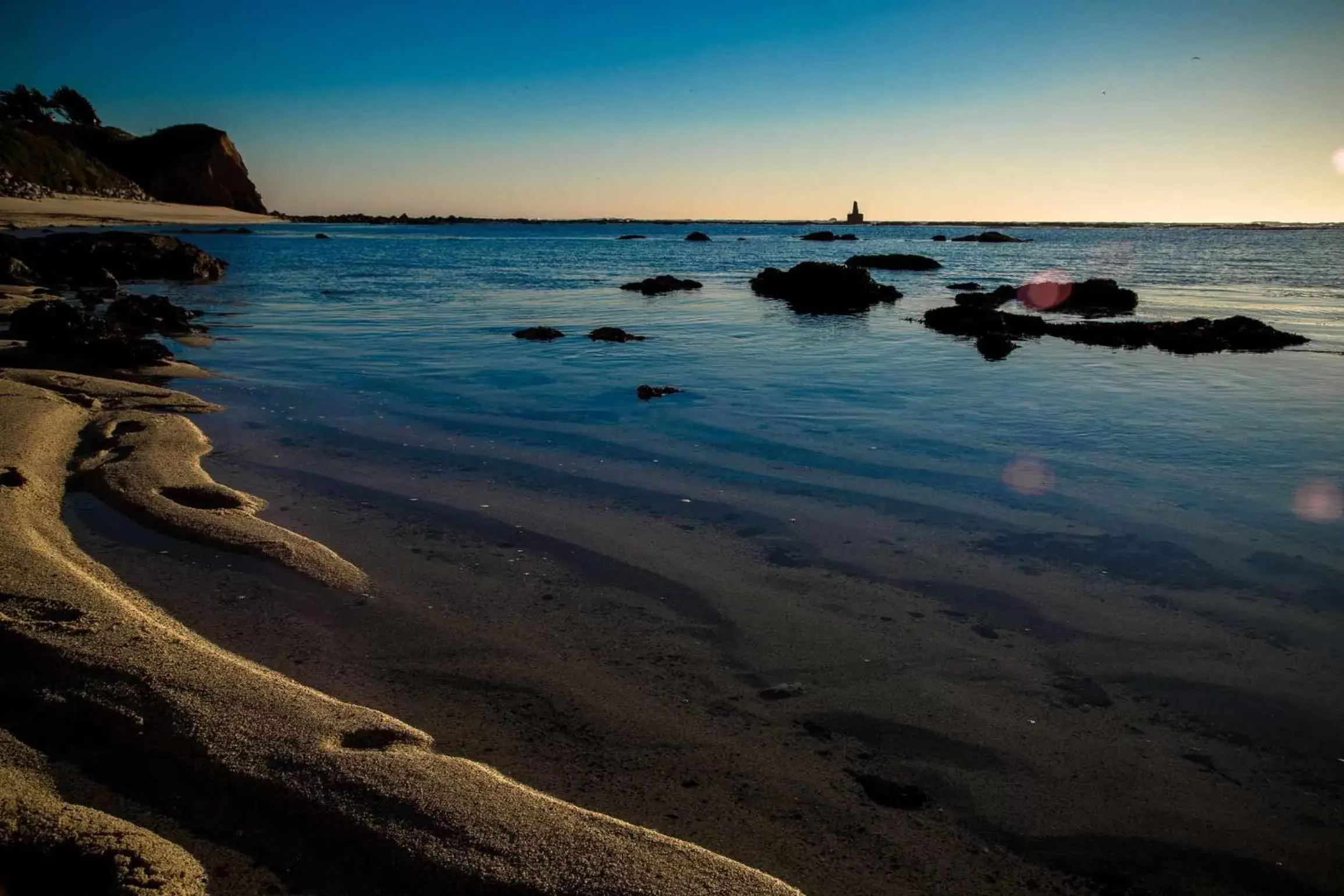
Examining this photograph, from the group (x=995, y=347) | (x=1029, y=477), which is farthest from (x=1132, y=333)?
(x=1029, y=477)

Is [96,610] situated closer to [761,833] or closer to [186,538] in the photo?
[186,538]

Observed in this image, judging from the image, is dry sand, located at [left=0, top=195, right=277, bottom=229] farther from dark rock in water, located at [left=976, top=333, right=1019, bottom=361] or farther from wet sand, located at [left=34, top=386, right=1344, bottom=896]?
wet sand, located at [left=34, top=386, right=1344, bottom=896]

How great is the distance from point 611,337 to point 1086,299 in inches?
659

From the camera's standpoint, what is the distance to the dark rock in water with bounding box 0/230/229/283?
86.2ft

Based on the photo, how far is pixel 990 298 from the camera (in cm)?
2595

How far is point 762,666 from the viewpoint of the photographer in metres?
4.05

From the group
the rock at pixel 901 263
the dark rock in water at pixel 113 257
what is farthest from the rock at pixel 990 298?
the dark rock in water at pixel 113 257

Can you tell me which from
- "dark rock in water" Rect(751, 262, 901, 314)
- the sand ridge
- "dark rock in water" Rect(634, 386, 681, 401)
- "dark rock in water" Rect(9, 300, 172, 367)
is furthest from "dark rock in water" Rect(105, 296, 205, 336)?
"dark rock in water" Rect(751, 262, 901, 314)

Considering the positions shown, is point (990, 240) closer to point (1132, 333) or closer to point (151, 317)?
point (1132, 333)

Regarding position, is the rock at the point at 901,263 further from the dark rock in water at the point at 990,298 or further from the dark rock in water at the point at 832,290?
the dark rock in water at the point at 832,290

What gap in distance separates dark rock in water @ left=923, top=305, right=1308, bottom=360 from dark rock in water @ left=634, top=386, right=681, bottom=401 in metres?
7.33

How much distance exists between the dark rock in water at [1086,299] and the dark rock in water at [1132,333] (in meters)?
6.25

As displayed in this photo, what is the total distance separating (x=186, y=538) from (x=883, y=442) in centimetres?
642

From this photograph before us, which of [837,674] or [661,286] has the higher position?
[661,286]
